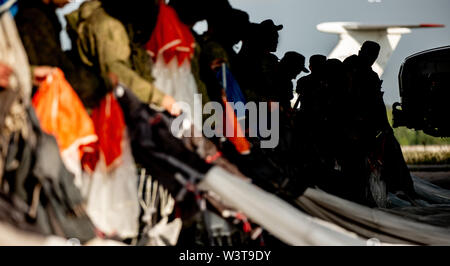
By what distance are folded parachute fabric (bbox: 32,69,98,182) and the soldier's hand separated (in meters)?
0.28

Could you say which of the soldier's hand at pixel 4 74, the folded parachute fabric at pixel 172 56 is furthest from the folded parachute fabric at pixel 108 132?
the soldier's hand at pixel 4 74

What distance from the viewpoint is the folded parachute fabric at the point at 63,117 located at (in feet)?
12.0

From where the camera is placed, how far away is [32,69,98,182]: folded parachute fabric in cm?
367

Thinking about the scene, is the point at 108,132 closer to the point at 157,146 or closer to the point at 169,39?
the point at 157,146

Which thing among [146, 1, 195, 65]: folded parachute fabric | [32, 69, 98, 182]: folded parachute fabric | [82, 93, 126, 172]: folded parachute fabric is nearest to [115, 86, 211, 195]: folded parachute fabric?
[82, 93, 126, 172]: folded parachute fabric

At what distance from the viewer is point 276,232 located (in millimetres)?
3947

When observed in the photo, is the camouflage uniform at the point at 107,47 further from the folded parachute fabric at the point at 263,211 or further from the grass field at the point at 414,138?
the grass field at the point at 414,138

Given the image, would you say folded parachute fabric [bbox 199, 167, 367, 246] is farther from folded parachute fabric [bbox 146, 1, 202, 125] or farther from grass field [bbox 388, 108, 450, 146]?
grass field [bbox 388, 108, 450, 146]

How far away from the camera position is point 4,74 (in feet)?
11.1

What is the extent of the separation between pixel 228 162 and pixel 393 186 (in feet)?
10.2

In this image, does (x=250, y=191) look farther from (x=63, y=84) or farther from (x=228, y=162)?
(x=63, y=84)

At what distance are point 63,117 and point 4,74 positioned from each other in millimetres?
398

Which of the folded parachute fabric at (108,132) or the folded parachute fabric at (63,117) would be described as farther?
the folded parachute fabric at (108,132)

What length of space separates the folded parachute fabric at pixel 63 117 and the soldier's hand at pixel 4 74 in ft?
0.93
